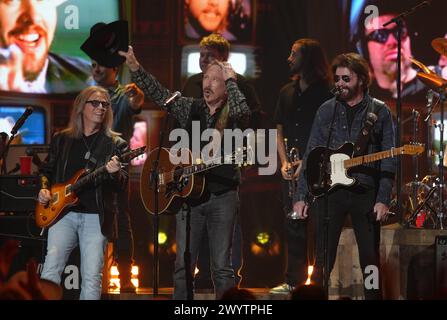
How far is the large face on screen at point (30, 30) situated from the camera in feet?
35.0

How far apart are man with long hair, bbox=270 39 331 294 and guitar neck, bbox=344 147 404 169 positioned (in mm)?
1284

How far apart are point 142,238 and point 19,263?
6.64 ft

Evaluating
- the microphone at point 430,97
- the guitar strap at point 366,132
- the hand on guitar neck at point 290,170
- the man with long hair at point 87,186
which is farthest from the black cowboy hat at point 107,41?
the microphone at point 430,97

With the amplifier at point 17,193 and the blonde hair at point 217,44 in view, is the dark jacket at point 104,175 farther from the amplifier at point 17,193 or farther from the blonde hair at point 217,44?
the blonde hair at point 217,44

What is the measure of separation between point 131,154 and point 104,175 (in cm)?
33

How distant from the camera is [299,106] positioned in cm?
911

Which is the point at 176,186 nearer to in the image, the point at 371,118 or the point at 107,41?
the point at 371,118

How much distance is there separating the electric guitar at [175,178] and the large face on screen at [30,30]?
298 cm

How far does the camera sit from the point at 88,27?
10.6 meters

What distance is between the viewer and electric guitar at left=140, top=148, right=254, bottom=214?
25.0ft

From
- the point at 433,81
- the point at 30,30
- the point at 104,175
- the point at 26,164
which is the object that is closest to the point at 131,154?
the point at 104,175

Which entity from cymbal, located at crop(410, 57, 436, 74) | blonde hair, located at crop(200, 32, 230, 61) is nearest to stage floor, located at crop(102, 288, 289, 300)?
blonde hair, located at crop(200, 32, 230, 61)
